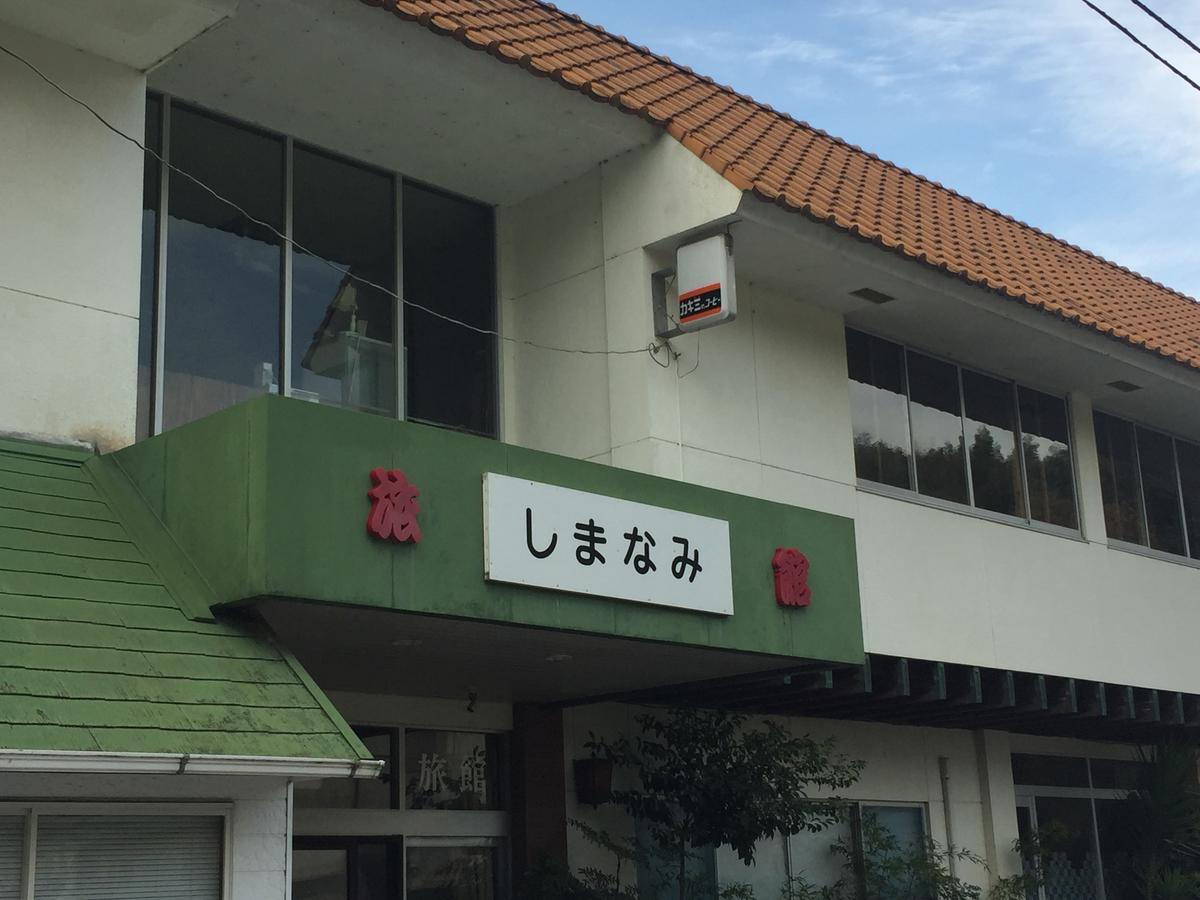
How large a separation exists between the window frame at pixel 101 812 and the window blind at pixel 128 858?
3 cm

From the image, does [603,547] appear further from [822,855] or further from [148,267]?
[822,855]

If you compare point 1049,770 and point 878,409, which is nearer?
point 878,409

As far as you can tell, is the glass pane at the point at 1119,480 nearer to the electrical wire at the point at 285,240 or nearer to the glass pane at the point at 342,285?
the electrical wire at the point at 285,240

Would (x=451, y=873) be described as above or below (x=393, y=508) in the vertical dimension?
below

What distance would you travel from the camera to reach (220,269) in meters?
10.6

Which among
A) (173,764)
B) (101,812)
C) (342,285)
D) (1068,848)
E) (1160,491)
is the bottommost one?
(1068,848)

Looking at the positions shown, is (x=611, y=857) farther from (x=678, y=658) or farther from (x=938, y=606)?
(x=938, y=606)

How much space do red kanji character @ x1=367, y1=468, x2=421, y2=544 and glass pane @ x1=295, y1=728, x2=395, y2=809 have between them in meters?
3.04

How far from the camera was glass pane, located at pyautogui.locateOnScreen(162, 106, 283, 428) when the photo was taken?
10273 millimetres

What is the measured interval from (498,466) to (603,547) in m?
0.90

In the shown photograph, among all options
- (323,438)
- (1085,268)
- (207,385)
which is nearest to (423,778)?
(207,385)

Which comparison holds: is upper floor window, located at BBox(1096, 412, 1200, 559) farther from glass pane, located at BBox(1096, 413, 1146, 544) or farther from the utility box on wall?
the utility box on wall

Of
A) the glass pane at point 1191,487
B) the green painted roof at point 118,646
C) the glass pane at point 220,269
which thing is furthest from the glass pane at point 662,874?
the glass pane at point 1191,487

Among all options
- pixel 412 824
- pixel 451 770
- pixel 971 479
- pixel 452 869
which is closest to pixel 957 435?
pixel 971 479
